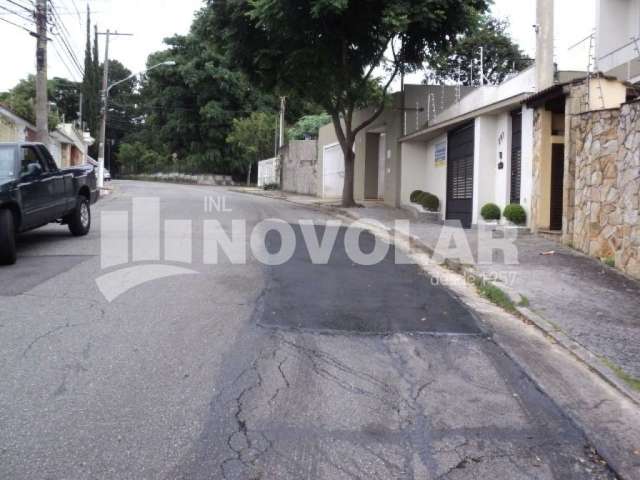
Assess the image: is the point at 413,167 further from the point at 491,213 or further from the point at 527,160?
the point at 527,160

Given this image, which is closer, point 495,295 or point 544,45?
point 495,295

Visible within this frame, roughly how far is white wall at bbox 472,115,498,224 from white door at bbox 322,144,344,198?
1439 cm

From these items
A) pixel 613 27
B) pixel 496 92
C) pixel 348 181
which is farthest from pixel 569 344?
pixel 348 181

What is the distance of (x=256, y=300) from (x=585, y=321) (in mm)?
3714

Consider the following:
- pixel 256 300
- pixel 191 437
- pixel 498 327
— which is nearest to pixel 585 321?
pixel 498 327

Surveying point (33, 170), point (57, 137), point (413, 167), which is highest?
point (57, 137)

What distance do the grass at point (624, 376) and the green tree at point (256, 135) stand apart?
1631 inches

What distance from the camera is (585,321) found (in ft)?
22.9

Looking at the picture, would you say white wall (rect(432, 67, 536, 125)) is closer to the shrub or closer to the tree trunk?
the shrub

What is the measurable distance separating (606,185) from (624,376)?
5929 millimetres

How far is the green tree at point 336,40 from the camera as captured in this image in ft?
58.4

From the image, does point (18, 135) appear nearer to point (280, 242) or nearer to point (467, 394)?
point (280, 242)

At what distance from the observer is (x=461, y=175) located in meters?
17.9

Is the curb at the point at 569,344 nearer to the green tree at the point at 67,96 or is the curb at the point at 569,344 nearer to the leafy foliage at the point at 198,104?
the leafy foliage at the point at 198,104
